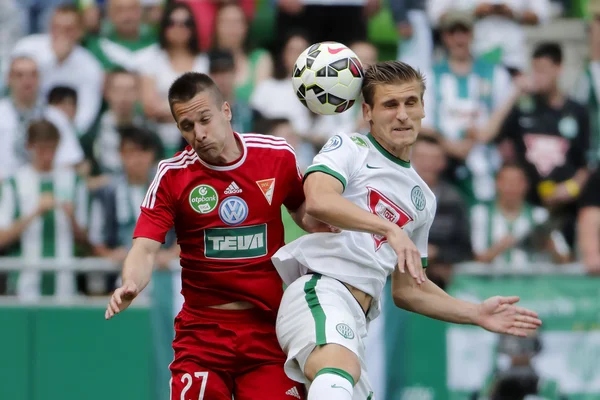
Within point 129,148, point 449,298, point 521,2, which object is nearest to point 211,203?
point 449,298

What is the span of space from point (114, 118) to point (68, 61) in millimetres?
897

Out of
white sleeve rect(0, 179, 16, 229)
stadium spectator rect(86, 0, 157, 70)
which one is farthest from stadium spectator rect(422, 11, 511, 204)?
white sleeve rect(0, 179, 16, 229)

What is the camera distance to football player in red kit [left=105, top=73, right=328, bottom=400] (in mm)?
6066

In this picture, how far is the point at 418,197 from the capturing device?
6.18m

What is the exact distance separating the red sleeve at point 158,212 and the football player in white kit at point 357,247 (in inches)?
26.0

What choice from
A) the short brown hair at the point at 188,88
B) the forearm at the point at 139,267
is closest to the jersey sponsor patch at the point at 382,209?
the short brown hair at the point at 188,88

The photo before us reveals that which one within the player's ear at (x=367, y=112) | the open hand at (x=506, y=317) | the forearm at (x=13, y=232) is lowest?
the open hand at (x=506, y=317)

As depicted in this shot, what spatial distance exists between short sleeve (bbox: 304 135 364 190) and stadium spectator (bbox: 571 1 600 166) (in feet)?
18.6

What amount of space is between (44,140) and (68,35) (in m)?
1.53

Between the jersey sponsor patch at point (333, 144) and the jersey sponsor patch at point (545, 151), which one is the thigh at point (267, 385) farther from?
the jersey sponsor patch at point (545, 151)

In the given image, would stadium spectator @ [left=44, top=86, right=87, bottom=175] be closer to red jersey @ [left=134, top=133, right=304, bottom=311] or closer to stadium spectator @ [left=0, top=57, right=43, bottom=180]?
stadium spectator @ [left=0, top=57, right=43, bottom=180]

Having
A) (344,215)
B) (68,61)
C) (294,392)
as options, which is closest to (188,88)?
(344,215)

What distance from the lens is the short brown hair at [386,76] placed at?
19.7ft

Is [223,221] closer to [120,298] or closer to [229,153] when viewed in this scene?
[229,153]
